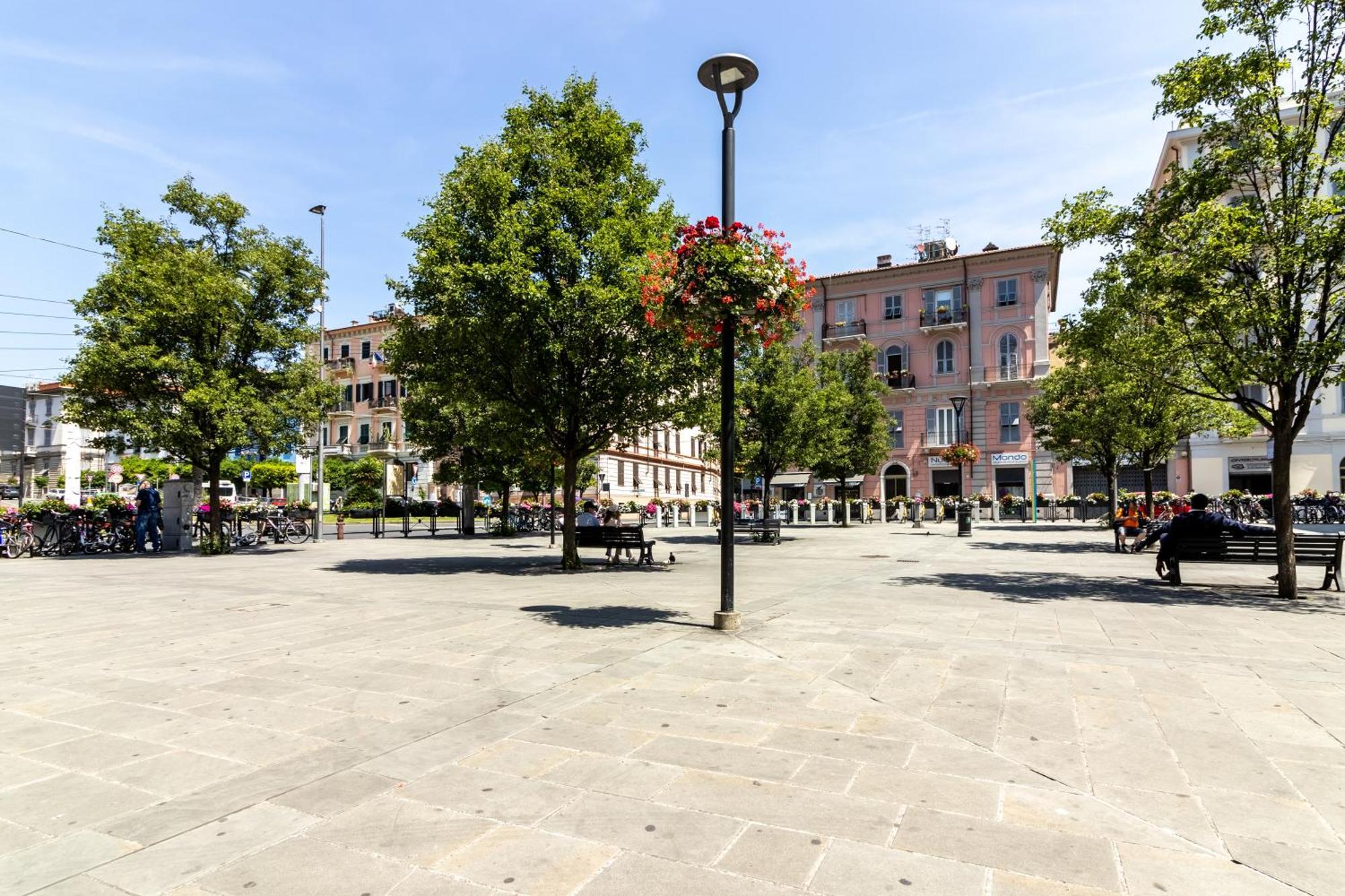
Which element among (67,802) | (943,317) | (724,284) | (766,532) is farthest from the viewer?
(943,317)

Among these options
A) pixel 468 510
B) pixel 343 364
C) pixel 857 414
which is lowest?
pixel 468 510

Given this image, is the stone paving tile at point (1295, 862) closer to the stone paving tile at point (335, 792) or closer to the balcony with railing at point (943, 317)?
Answer: the stone paving tile at point (335, 792)

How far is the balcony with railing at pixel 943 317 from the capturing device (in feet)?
163

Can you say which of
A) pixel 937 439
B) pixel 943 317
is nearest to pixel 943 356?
pixel 943 317

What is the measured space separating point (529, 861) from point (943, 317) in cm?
5198

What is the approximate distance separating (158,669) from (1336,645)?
1060 cm

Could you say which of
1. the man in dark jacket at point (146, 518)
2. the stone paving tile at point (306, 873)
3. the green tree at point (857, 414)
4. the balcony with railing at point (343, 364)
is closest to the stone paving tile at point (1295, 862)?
the stone paving tile at point (306, 873)

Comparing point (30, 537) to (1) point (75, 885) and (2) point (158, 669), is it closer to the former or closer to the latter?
(2) point (158, 669)

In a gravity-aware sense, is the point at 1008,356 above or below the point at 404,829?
above

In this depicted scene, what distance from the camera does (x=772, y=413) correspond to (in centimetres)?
2361

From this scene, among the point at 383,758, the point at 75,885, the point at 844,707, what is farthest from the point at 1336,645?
the point at 75,885

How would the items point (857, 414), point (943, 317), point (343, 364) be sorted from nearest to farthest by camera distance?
1. point (857, 414)
2. point (943, 317)
3. point (343, 364)

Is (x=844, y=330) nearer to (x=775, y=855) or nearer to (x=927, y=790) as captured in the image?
(x=927, y=790)

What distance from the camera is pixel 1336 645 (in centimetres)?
707
